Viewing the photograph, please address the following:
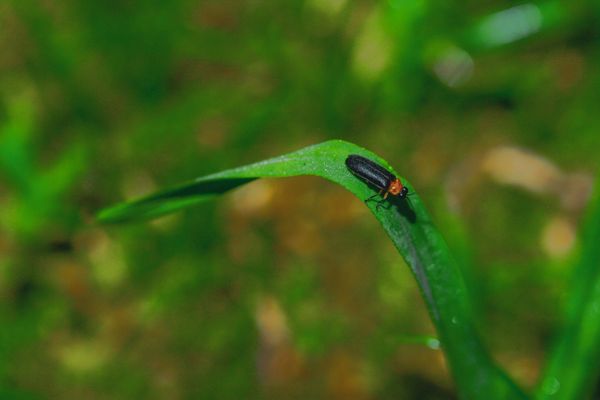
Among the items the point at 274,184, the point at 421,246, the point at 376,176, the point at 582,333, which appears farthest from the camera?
the point at 274,184

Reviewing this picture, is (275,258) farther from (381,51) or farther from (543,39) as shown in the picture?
(543,39)

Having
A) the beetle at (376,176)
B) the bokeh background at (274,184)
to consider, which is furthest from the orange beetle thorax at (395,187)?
the bokeh background at (274,184)

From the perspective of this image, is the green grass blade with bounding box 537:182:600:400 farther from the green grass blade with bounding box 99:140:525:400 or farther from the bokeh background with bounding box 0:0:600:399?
the bokeh background with bounding box 0:0:600:399

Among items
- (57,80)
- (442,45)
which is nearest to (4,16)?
(57,80)

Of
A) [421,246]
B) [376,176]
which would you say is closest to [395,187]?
[376,176]

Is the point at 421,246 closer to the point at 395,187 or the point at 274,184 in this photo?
the point at 395,187

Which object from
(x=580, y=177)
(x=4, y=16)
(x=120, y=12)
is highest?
(x=4, y=16)
